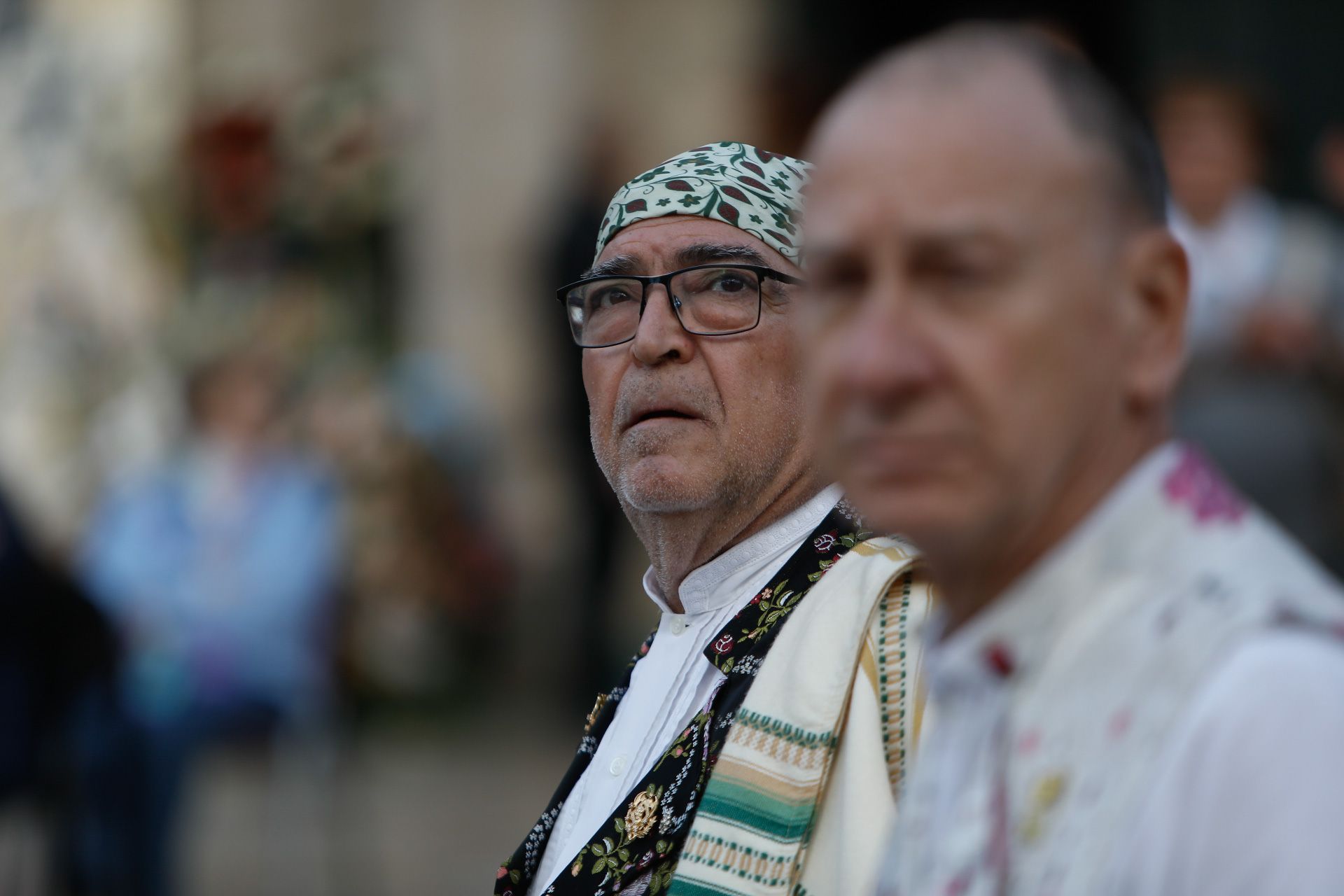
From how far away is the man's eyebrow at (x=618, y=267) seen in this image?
264 cm

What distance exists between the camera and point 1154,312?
1.45 metres

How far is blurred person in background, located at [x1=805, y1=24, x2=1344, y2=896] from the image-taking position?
4.31 feet

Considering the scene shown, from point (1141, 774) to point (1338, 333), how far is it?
474cm

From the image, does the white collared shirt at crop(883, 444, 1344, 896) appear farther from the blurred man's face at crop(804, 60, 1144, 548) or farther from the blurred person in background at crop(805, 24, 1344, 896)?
the blurred man's face at crop(804, 60, 1144, 548)

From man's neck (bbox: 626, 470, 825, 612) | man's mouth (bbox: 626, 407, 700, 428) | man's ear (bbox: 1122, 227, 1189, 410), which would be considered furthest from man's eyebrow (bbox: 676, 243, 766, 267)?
man's ear (bbox: 1122, 227, 1189, 410)

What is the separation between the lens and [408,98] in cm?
998

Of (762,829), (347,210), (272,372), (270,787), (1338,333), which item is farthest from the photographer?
(347,210)

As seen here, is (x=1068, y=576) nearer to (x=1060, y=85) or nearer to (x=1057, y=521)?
(x=1057, y=521)

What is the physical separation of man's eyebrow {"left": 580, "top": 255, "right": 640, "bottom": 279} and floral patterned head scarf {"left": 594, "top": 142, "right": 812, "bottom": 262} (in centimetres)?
6

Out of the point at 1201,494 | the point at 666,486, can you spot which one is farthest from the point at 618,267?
the point at 1201,494

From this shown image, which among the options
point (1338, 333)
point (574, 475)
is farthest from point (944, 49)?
point (574, 475)

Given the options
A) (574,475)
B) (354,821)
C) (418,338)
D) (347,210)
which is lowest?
(354,821)

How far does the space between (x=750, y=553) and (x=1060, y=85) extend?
4.06 ft

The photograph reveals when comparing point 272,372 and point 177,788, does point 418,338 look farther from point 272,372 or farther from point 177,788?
point 177,788
